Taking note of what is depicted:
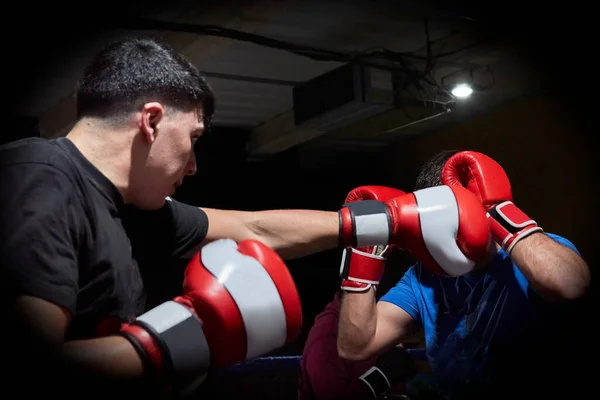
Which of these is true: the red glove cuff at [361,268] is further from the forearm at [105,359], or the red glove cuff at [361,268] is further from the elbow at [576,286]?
the forearm at [105,359]

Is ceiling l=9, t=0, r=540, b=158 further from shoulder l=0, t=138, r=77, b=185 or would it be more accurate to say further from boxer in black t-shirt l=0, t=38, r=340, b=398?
shoulder l=0, t=138, r=77, b=185

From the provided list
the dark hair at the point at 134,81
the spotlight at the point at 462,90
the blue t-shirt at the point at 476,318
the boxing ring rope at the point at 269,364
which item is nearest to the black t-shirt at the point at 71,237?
the dark hair at the point at 134,81

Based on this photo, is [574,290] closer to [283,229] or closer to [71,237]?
[283,229]

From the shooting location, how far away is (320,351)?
A: 91.0 inches

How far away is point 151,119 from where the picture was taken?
1.28m

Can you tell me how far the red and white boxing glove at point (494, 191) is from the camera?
64.2 inches

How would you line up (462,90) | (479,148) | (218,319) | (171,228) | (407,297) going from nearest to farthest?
(218,319) → (171,228) → (407,297) → (462,90) → (479,148)

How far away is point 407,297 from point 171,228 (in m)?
0.83

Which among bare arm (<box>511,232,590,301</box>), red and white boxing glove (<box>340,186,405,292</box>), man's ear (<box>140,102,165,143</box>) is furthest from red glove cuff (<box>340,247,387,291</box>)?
man's ear (<box>140,102,165,143</box>)

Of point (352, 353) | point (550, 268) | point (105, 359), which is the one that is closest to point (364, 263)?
point (352, 353)

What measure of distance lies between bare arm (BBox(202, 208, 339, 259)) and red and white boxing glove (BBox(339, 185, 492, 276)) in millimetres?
48

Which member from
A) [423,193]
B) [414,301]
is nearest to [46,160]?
[423,193]

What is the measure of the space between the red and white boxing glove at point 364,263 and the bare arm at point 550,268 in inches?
15.9

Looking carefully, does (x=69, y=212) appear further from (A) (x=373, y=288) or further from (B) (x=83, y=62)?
(B) (x=83, y=62)
